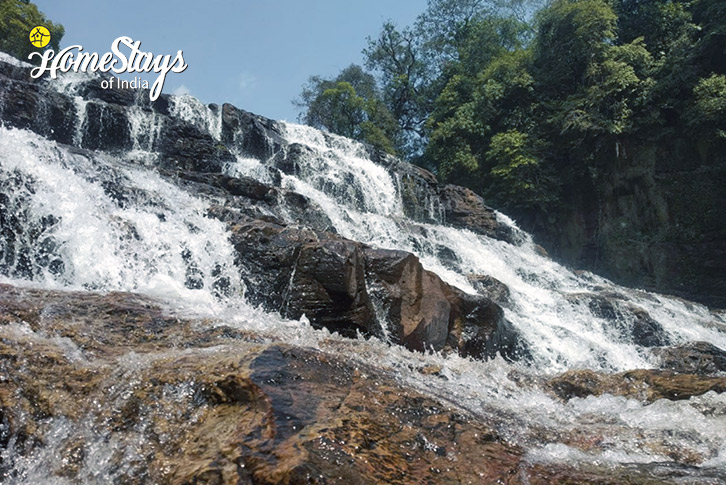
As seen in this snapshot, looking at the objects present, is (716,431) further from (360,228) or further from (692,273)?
(692,273)

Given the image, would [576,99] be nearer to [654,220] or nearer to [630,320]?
[654,220]

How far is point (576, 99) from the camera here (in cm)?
1958

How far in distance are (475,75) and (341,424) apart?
2692 cm

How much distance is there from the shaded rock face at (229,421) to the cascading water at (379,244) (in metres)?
0.18

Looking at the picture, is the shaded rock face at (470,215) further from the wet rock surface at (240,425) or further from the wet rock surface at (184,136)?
the wet rock surface at (240,425)

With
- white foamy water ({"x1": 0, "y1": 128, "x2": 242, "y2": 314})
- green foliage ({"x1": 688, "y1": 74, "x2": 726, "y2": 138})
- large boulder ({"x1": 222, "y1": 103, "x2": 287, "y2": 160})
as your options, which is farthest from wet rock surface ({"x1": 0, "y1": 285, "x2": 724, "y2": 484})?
green foliage ({"x1": 688, "y1": 74, "x2": 726, "y2": 138})

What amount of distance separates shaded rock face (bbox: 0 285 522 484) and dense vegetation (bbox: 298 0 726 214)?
1654 cm

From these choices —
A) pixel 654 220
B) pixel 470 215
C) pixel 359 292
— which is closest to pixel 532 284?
pixel 470 215

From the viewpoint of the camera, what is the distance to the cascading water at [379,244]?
3300 millimetres

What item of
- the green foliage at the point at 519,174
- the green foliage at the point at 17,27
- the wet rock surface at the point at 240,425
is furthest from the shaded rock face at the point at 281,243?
the green foliage at the point at 17,27

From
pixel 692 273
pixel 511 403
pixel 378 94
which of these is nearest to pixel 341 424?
pixel 511 403

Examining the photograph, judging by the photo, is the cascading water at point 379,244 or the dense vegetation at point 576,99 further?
the dense vegetation at point 576,99

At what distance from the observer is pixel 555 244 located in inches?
781

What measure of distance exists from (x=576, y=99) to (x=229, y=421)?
65.7ft
